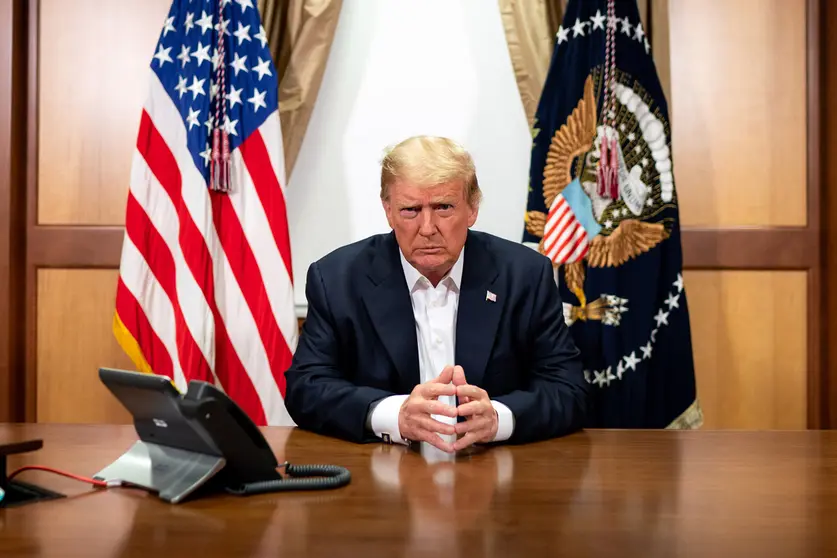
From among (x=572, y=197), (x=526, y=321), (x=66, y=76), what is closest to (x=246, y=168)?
(x=66, y=76)

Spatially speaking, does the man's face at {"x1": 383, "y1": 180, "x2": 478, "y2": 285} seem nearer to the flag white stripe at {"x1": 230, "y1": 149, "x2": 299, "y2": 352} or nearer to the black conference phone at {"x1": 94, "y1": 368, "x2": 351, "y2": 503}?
the black conference phone at {"x1": 94, "y1": 368, "x2": 351, "y2": 503}

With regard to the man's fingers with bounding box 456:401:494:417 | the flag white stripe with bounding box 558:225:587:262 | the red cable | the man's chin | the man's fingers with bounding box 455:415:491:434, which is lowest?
the red cable

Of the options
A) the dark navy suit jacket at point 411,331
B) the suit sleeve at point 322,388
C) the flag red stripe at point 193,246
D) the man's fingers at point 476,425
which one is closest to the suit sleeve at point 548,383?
the dark navy suit jacket at point 411,331

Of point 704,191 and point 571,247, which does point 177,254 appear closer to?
point 571,247

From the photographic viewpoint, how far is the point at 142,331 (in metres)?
3.21

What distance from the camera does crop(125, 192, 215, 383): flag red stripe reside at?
10.4 ft

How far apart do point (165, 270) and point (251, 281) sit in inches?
13.1

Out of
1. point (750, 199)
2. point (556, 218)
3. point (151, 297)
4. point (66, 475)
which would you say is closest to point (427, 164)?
point (66, 475)

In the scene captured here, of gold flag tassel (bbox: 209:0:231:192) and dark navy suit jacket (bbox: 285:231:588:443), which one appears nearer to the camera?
dark navy suit jacket (bbox: 285:231:588:443)

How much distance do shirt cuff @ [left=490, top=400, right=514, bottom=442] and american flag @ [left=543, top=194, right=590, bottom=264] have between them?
153 centimetres

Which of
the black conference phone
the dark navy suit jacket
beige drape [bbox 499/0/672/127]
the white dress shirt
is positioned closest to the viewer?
the black conference phone

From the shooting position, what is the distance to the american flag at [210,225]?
3.21 meters

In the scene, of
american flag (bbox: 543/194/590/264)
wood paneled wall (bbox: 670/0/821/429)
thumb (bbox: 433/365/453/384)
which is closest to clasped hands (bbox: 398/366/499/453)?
thumb (bbox: 433/365/453/384)

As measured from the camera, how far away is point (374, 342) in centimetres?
212
